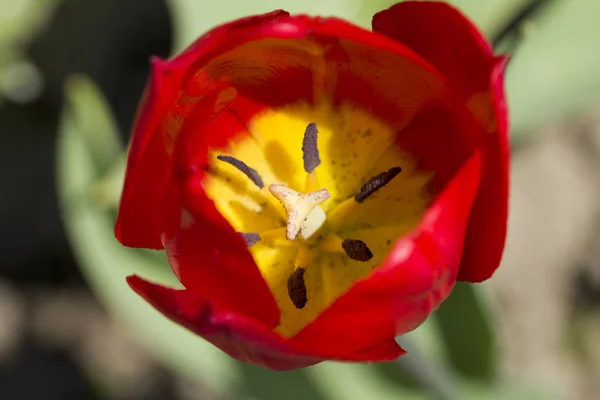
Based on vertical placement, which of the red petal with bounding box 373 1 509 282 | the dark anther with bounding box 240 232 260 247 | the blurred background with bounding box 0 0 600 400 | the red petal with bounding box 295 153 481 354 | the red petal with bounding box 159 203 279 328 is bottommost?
the blurred background with bounding box 0 0 600 400

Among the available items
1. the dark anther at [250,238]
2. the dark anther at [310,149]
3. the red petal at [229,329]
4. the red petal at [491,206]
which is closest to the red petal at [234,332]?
the red petal at [229,329]

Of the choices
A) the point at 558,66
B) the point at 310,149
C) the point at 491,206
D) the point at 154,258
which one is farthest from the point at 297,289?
the point at 558,66

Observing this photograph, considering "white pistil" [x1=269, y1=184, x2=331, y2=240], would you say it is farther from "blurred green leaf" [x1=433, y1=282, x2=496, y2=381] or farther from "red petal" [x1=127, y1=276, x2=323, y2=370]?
"blurred green leaf" [x1=433, y1=282, x2=496, y2=381]

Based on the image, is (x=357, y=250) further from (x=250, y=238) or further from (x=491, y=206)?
(x=491, y=206)

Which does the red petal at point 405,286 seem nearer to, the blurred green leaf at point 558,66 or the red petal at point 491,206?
the red petal at point 491,206

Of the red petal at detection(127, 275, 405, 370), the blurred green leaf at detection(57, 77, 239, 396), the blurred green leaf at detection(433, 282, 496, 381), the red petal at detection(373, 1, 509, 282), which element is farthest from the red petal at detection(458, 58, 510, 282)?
the blurred green leaf at detection(57, 77, 239, 396)

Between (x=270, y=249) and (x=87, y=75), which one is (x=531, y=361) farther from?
(x=87, y=75)

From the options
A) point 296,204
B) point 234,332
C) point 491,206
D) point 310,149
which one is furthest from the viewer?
point 310,149
